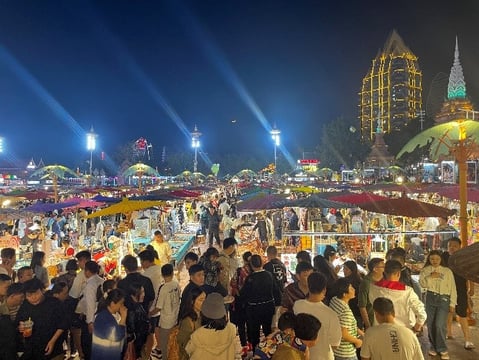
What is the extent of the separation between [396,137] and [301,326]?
5691 centimetres

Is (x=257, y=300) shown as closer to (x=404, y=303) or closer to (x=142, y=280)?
(x=142, y=280)

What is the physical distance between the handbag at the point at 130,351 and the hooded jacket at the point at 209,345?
1.24m

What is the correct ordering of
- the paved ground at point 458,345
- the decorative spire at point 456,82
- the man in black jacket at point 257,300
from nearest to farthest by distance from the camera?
the man in black jacket at point 257,300 → the paved ground at point 458,345 → the decorative spire at point 456,82

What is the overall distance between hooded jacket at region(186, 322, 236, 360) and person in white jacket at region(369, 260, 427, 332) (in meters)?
2.04

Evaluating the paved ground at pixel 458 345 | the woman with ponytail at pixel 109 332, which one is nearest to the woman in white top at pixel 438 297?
the paved ground at pixel 458 345

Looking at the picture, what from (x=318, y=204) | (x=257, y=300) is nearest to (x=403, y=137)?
(x=318, y=204)

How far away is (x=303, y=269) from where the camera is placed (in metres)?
4.83

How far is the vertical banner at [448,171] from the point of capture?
32.8 m

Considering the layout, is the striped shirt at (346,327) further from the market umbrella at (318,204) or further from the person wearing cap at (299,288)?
the market umbrella at (318,204)

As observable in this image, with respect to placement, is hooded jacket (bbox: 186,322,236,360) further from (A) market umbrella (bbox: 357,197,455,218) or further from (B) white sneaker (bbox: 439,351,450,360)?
(A) market umbrella (bbox: 357,197,455,218)

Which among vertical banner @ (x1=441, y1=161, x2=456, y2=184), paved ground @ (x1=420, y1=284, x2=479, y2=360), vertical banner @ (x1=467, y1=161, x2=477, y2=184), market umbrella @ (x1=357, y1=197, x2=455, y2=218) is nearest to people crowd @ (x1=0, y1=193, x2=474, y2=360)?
paved ground @ (x1=420, y1=284, x2=479, y2=360)

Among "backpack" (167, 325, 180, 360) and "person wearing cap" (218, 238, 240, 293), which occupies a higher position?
"person wearing cap" (218, 238, 240, 293)

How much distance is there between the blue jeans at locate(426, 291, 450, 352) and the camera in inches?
219

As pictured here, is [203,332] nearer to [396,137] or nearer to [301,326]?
[301,326]
